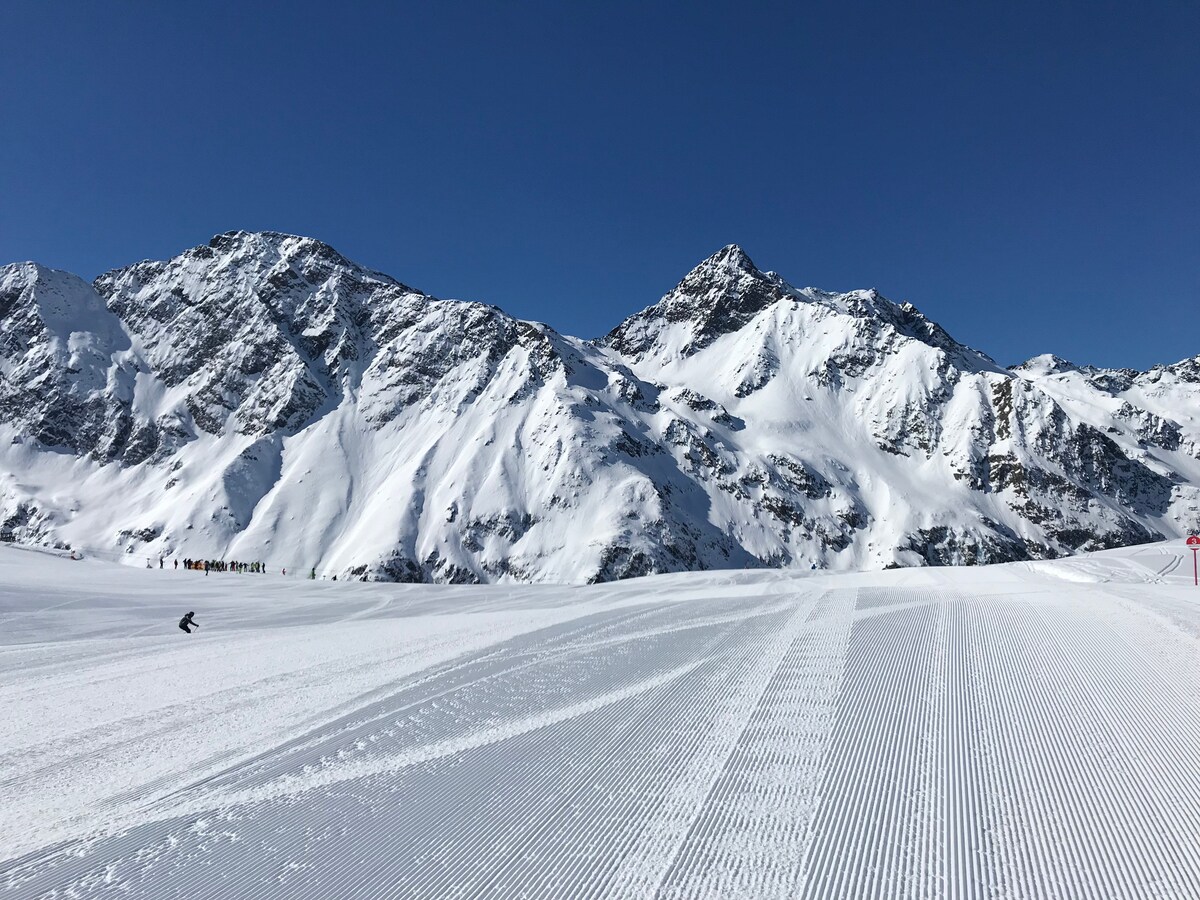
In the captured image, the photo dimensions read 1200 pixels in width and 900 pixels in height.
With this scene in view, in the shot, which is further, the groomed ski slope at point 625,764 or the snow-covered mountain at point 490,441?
the snow-covered mountain at point 490,441

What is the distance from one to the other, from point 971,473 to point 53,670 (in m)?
141

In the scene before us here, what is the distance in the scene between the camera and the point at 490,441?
115250 millimetres

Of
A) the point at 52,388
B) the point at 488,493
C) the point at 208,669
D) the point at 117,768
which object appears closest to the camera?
the point at 117,768

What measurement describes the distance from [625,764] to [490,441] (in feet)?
363

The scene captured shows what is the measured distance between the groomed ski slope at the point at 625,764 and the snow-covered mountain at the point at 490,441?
82.0m

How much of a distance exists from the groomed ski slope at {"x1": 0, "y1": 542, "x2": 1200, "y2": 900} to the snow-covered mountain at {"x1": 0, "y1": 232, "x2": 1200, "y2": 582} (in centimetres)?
8203

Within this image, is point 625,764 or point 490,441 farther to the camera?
point 490,441

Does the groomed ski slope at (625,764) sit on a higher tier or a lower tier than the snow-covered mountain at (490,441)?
lower

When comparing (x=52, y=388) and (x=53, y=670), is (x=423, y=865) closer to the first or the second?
(x=53, y=670)

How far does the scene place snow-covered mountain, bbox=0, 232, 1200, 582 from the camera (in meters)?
103

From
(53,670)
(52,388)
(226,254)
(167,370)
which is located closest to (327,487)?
(167,370)

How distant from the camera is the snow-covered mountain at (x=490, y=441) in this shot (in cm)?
10325

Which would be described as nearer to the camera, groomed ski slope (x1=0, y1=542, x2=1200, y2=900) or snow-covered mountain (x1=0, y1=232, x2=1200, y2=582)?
groomed ski slope (x1=0, y1=542, x2=1200, y2=900)

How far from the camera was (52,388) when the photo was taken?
135 metres
